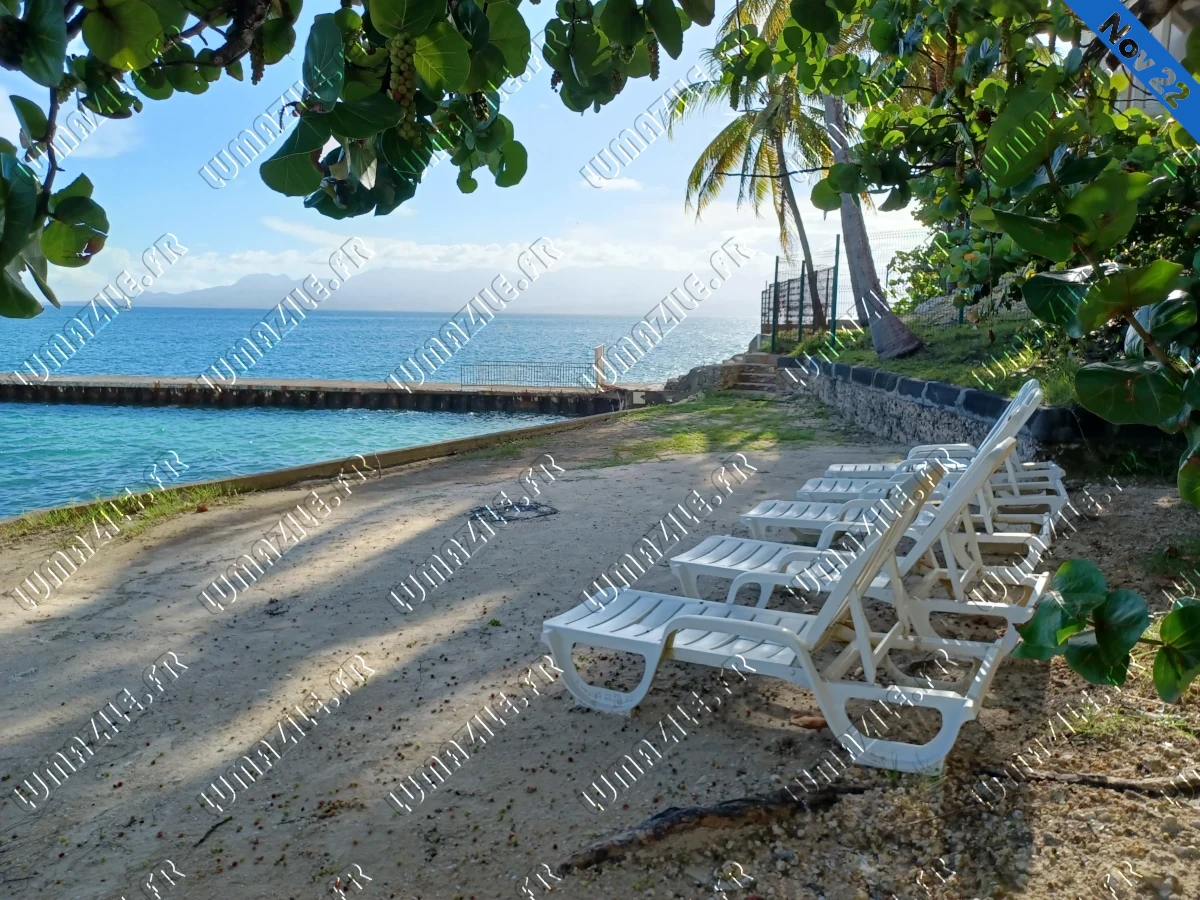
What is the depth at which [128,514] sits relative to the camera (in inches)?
334

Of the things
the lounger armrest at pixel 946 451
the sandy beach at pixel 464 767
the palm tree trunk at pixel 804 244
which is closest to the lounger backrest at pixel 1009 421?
the sandy beach at pixel 464 767

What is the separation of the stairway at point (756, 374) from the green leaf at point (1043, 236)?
16.6 meters

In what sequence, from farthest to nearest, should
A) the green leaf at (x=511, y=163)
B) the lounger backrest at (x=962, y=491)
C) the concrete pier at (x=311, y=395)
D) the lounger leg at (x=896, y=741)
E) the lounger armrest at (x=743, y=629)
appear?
1. the concrete pier at (x=311, y=395)
2. the lounger backrest at (x=962, y=491)
3. the lounger armrest at (x=743, y=629)
4. the lounger leg at (x=896, y=741)
5. the green leaf at (x=511, y=163)

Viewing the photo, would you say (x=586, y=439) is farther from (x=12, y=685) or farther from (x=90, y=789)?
(x=90, y=789)

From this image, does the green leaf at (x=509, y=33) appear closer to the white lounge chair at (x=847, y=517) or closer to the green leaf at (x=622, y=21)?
the green leaf at (x=622, y=21)

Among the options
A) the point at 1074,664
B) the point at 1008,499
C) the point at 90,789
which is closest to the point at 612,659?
the point at 90,789

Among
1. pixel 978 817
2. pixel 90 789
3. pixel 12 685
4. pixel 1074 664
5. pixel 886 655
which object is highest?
pixel 1074 664

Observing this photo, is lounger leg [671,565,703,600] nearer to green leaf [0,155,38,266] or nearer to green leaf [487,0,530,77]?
green leaf [487,0,530,77]

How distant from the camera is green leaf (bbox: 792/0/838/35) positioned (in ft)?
4.19

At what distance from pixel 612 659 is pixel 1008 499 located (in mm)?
2837

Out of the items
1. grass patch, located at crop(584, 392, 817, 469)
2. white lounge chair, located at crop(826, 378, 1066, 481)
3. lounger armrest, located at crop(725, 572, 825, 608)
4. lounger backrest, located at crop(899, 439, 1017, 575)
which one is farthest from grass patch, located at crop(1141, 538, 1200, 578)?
grass patch, located at crop(584, 392, 817, 469)

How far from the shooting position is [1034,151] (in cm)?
81

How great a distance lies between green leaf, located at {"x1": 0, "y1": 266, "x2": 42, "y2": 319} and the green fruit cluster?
0.41m

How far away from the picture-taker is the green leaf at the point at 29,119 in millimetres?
754
